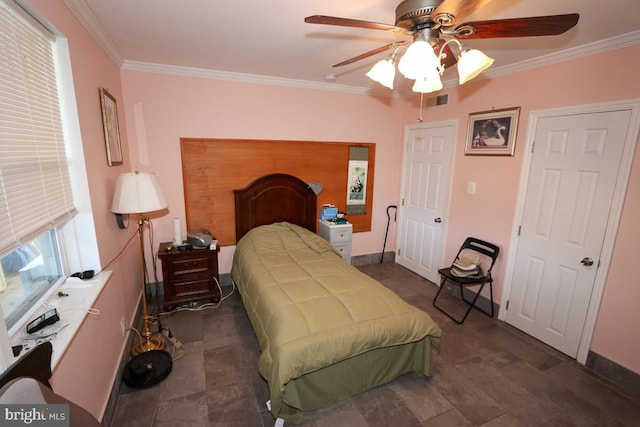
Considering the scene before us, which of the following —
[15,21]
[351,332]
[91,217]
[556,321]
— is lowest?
[556,321]

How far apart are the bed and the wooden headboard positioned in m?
0.77

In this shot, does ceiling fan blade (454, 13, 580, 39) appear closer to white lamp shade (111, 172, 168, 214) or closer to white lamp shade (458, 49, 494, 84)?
white lamp shade (458, 49, 494, 84)

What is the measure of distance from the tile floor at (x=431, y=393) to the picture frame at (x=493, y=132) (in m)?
1.86

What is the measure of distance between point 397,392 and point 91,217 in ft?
7.77

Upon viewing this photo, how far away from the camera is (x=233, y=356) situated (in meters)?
2.40

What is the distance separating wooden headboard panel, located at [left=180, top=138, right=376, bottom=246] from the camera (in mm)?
3285

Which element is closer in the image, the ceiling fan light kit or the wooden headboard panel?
the ceiling fan light kit

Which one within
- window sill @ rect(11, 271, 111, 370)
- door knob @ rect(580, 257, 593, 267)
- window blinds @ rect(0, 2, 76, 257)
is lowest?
window sill @ rect(11, 271, 111, 370)

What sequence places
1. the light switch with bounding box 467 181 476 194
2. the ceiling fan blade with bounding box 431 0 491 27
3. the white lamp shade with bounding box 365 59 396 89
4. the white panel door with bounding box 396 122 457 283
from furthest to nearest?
the white panel door with bounding box 396 122 457 283 < the light switch with bounding box 467 181 476 194 < the white lamp shade with bounding box 365 59 396 89 < the ceiling fan blade with bounding box 431 0 491 27

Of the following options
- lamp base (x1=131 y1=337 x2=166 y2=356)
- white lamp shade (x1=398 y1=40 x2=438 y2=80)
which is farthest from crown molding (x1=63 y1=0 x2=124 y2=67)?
lamp base (x1=131 y1=337 x2=166 y2=356)

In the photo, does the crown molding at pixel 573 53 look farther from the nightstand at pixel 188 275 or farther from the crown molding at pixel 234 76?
the nightstand at pixel 188 275

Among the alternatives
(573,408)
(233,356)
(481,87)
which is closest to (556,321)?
(573,408)

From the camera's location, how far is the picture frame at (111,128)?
2.17 meters

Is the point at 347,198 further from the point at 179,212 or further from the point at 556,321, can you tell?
the point at 556,321
